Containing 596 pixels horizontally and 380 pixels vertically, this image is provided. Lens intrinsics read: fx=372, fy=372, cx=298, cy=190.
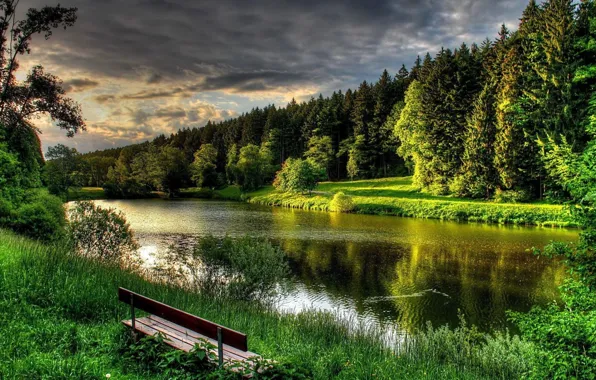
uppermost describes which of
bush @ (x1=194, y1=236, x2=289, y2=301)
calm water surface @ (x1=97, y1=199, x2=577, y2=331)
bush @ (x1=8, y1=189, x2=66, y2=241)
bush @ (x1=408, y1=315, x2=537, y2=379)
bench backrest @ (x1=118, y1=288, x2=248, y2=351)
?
bush @ (x1=8, y1=189, x2=66, y2=241)

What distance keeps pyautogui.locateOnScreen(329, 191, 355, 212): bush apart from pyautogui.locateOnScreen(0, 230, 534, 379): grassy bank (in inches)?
1585

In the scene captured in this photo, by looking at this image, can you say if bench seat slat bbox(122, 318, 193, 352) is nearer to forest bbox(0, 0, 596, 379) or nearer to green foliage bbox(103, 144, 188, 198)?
forest bbox(0, 0, 596, 379)

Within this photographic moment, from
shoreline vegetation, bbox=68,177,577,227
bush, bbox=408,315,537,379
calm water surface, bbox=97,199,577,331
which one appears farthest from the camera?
shoreline vegetation, bbox=68,177,577,227

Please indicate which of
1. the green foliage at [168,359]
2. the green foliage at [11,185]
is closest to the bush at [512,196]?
the green foliage at [168,359]

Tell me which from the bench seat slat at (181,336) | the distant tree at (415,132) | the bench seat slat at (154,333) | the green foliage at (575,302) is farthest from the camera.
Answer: the distant tree at (415,132)

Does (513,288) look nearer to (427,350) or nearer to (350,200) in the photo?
(427,350)

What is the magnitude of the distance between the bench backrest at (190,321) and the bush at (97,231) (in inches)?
473

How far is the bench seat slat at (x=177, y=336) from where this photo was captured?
20.4ft

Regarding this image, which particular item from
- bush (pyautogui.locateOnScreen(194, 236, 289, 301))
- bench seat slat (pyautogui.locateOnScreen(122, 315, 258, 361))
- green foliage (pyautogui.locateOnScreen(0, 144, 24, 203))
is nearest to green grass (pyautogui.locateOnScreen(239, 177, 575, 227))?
bush (pyautogui.locateOnScreen(194, 236, 289, 301))

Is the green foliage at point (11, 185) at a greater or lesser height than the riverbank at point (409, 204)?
greater

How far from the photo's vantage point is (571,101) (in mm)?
35688

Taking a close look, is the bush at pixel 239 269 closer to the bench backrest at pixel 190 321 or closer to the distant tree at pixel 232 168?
the bench backrest at pixel 190 321

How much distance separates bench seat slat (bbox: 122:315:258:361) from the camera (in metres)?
6.21

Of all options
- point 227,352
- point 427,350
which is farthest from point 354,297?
point 227,352
